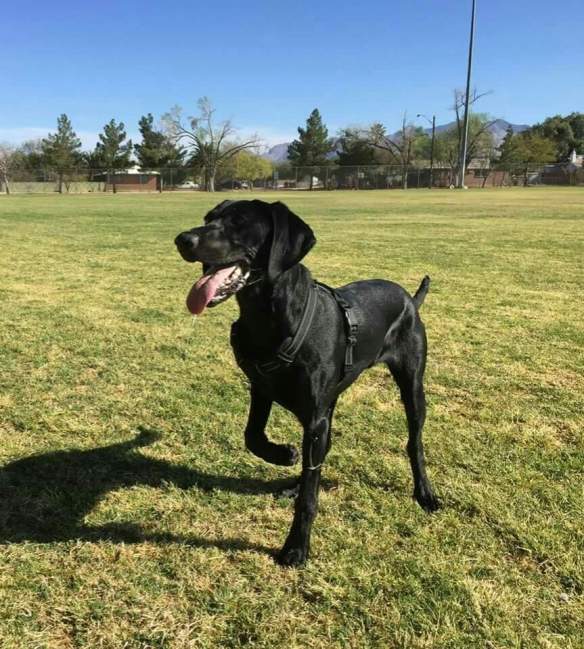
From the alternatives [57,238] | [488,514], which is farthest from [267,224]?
[57,238]

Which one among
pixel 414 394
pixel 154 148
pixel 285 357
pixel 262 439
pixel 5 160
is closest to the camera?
pixel 285 357

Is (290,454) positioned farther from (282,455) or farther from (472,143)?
→ (472,143)

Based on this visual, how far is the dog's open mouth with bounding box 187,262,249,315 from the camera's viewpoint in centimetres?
222

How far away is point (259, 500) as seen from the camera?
9.88 feet

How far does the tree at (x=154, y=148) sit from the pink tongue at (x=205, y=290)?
3436 inches

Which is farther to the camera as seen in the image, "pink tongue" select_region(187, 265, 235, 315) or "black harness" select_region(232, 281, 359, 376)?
"black harness" select_region(232, 281, 359, 376)

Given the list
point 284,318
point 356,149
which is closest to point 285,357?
point 284,318

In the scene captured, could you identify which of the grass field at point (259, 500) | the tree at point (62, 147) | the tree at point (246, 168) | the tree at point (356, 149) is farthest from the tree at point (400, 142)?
the grass field at point (259, 500)

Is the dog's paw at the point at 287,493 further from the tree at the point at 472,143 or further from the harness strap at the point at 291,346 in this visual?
the tree at the point at 472,143

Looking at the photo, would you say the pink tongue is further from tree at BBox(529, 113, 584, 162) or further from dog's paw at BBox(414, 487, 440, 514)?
tree at BBox(529, 113, 584, 162)

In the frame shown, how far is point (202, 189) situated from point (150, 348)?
67.4 m

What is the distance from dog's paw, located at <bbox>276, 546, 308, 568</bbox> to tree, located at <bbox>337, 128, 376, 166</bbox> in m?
88.5

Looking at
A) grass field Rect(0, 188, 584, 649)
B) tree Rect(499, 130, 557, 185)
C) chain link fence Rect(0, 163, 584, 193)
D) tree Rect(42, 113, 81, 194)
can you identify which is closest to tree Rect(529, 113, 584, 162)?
tree Rect(499, 130, 557, 185)

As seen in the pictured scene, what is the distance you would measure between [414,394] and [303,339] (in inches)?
38.1
